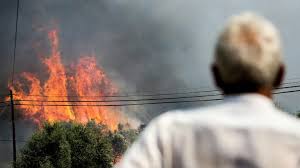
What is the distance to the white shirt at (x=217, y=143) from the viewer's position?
2.54m

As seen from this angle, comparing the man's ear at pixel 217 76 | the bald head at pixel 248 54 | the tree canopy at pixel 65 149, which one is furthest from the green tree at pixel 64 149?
the bald head at pixel 248 54

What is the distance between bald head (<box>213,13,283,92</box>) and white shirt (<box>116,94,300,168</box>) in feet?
0.48

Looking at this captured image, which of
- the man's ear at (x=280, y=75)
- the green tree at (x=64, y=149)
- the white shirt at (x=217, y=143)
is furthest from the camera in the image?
the green tree at (x=64, y=149)

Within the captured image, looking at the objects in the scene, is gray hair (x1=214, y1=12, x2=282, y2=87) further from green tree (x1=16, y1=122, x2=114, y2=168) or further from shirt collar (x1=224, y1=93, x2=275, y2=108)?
green tree (x1=16, y1=122, x2=114, y2=168)

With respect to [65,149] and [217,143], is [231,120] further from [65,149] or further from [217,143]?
[65,149]

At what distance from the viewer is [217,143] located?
2559 millimetres

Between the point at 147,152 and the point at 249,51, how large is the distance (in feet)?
1.83

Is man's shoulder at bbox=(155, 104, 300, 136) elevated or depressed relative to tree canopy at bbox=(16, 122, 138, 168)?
depressed

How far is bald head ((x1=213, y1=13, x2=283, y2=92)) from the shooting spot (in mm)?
2561

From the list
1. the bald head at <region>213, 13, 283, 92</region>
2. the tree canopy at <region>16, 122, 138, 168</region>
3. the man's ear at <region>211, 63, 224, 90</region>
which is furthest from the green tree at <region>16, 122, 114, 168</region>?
the bald head at <region>213, 13, 283, 92</region>

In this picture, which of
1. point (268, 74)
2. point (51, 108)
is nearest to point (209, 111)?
point (268, 74)

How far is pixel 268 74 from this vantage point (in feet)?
8.59

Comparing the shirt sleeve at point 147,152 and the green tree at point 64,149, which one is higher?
the green tree at point 64,149

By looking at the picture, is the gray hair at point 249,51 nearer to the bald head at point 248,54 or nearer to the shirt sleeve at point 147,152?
the bald head at point 248,54
